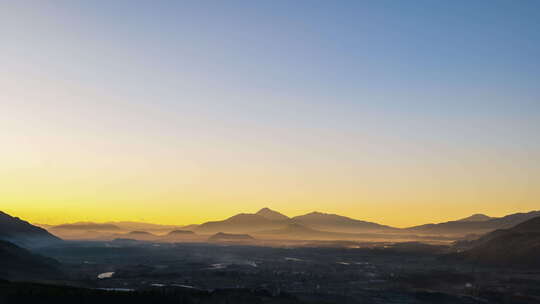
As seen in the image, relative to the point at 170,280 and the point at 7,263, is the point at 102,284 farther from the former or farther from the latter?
Result: the point at 7,263

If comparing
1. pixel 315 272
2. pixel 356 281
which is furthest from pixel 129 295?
pixel 315 272

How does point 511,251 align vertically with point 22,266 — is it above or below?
above

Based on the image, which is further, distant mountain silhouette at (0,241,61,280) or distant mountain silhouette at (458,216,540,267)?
distant mountain silhouette at (458,216,540,267)

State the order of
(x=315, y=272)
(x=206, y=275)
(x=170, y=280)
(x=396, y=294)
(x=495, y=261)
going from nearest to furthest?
1. (x=396, y=294)
2. (x=170, y=280)
3. (x=206, y=275)
4. (x=315, y=272)
5. (x=495, y=261)

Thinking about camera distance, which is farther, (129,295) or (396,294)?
(396,294)

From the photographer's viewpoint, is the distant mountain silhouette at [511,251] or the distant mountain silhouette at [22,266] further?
the distant mountain silhouette at [511,251]

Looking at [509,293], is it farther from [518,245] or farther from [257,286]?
[518,245]

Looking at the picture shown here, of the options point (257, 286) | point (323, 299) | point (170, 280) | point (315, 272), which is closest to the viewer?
point (323, 299)

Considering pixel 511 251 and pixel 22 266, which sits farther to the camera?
pixel 511 251
